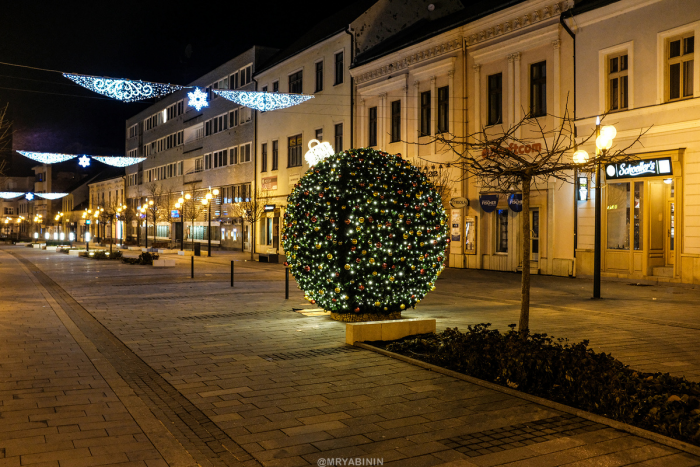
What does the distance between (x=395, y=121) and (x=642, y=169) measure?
13.5 m

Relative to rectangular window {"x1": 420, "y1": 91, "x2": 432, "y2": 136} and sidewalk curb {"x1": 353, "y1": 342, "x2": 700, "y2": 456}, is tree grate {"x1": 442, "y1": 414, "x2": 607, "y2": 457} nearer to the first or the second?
sidewalk curb {"x1": 353, "y1": 342, "x2": 700, "y2": 456}

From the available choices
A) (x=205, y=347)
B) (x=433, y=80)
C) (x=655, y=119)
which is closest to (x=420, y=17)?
(x=433, y=80)

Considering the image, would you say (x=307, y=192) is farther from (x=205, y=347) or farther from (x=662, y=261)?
(x=662, y=261)

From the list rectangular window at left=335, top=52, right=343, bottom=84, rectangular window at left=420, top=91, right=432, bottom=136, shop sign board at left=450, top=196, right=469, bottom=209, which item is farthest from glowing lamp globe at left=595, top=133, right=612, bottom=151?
rectangular window at left=335, top=52, right=343, bottom=84

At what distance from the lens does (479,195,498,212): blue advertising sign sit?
2470 cm

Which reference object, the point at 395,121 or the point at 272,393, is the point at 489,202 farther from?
the point at 272,393

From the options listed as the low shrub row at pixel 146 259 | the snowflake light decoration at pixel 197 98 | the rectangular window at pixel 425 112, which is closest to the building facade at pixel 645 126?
the rectangular window at pixel 425 112

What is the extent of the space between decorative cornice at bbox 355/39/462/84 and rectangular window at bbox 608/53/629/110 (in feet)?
24.2

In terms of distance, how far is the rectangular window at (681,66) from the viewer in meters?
18.2

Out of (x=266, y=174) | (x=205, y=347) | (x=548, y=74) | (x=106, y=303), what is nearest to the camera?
(x=205, y=347)

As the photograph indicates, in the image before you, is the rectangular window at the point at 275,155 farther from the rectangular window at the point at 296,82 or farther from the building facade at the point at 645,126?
the building facade at the point at 645,126

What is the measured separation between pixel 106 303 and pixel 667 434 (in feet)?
39.5

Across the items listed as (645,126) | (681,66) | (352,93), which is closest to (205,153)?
(352,93)

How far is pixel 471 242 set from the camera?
25.9 m
